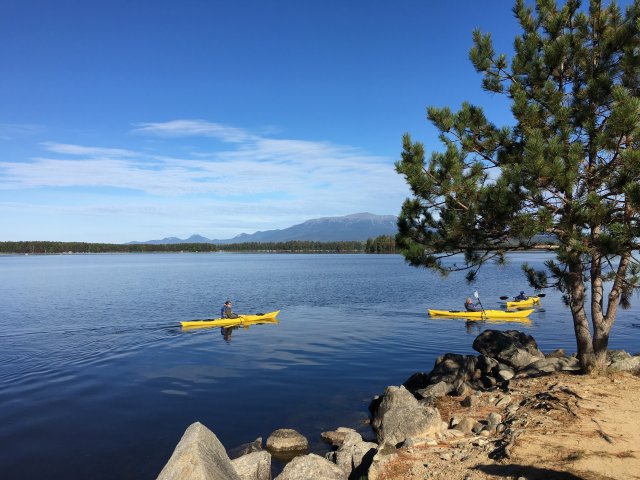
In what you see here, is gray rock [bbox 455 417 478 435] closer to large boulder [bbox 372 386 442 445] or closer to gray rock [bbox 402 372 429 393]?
large boulder [bbox 372 386 442 445]

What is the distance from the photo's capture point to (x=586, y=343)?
13.9 m

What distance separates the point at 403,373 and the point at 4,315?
3448cm

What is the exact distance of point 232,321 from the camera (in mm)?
34469

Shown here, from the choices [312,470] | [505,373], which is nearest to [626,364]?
[505,373]

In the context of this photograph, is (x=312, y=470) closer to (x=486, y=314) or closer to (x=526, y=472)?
(x=526, y=472)

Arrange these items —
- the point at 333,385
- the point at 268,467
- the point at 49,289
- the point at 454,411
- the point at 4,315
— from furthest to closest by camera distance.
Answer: the point at 49,289 < the point at 4,315 < the point at 333,385 < the point at 454,411 < the point at 268,467

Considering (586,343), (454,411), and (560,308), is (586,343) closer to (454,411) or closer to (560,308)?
Result: (454,411)

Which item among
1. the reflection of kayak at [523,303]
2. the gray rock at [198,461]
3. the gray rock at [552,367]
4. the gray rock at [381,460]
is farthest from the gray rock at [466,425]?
the reflection of kayak at [523,303]

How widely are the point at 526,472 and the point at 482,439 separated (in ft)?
6.44

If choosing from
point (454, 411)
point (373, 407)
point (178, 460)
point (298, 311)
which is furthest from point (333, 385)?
point (298, 311)

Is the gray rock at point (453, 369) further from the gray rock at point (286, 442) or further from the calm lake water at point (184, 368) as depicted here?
the gray rock at point (286, 442)

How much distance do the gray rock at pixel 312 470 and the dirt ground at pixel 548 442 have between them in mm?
1400

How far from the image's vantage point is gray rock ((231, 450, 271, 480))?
10.7 m

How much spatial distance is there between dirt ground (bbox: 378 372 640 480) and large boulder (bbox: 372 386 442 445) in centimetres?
81
